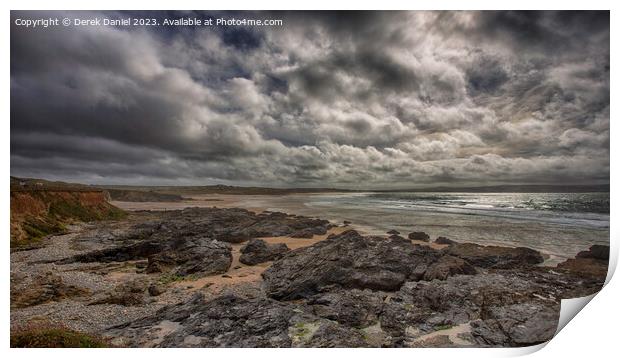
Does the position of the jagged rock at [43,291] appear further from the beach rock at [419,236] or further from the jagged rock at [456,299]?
the beach rock at [419,236]

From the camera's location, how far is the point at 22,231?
22.2 feet

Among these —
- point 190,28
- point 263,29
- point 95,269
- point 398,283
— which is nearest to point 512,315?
point 398,283

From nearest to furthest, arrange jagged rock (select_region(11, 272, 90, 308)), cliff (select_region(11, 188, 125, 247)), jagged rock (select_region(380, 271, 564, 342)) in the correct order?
jagged rock (select_region(380, 271, 564, 342)), jagged rock (select_region(11, 272, 90, 308)), cliff (select_region(11, 188, 125, 247))

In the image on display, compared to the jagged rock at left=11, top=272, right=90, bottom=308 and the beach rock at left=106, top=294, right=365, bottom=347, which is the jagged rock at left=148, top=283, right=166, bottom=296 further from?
the jagged rock at left=11, top=272, right=90, bottom=308

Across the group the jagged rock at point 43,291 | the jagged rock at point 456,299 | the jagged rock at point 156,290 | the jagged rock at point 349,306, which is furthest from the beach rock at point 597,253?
the jagged rock at point 43,291

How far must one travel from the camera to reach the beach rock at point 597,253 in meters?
6.24

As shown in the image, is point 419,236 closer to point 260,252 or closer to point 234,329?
point 260,252

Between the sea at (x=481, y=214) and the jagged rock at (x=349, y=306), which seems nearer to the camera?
the jagged rock at (x=349, y=306)

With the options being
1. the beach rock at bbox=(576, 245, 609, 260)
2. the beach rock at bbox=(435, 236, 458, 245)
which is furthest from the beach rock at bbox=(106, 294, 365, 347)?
the beach rock at bbox=(576, 245, 609, 260)

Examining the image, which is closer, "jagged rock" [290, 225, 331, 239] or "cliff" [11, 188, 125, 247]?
"cliff" [11, 188, 125, 247]

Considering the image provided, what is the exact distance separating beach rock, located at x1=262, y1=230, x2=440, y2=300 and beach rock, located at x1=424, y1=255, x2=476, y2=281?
0.15 metres

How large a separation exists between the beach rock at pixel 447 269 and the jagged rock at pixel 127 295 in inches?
271

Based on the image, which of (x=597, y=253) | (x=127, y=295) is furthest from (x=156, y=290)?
(x=597, y=253)

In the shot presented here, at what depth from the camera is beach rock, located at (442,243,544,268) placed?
21.9ft
